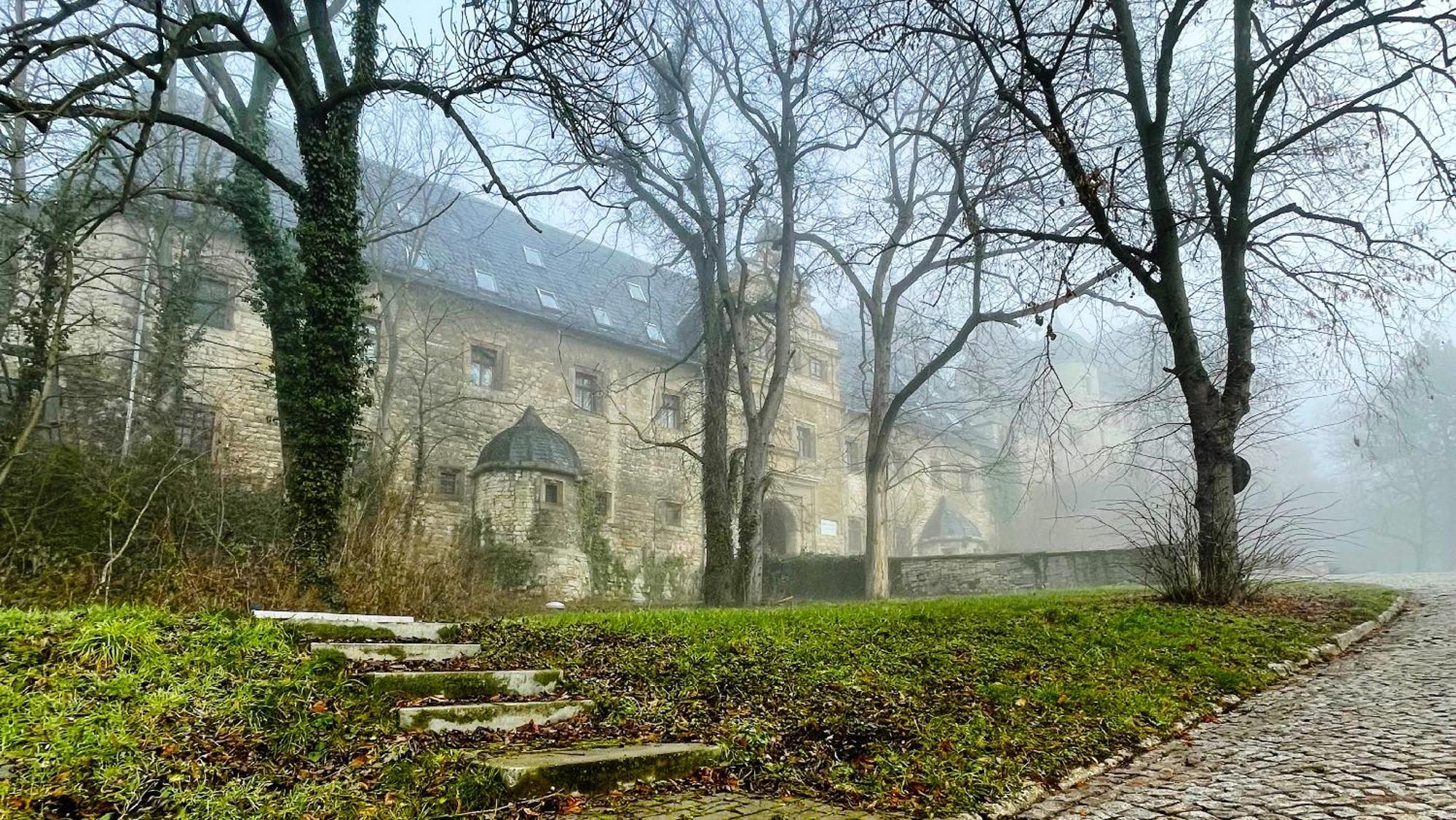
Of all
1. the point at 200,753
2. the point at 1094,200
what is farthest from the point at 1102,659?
A: the point at 200,753

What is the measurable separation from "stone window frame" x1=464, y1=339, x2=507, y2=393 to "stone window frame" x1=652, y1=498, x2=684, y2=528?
578 centimetres

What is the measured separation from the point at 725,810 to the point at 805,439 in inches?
1001

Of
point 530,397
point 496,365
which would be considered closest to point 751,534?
point 530,397

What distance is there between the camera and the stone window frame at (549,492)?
63.0ft

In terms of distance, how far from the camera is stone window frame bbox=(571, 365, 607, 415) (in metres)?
23.3

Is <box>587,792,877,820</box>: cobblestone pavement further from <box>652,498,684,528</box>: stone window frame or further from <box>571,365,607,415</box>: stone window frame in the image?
<box>652,498,684,528</box>: stone window frame

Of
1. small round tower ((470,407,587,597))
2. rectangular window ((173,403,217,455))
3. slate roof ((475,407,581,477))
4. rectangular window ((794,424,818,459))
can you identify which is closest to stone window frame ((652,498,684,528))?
slate roof ((475,407,581,477))

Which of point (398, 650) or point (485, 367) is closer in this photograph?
point (398, 650)

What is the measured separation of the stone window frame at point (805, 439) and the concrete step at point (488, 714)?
2390 cm

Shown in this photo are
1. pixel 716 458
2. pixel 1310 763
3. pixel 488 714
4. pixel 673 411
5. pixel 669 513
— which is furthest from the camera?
pixel 673 411

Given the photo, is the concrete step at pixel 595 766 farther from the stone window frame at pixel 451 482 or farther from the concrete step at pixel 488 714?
the stone window frame at pixel 451 482

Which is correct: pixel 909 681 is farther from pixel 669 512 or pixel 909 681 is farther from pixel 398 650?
pixel 669 512

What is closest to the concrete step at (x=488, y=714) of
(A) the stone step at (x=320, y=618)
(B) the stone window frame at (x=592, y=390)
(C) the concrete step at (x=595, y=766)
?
(C) the concrete step at (x=595, y=766)

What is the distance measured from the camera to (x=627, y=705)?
434 centimetres
